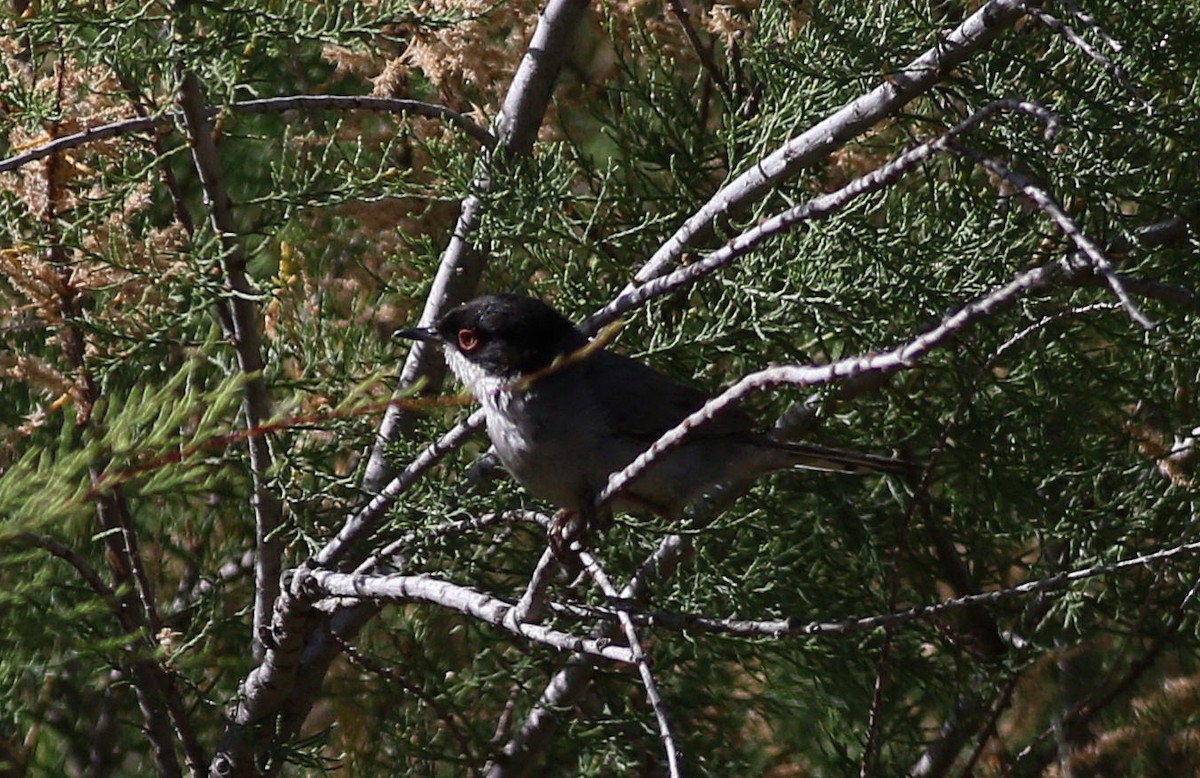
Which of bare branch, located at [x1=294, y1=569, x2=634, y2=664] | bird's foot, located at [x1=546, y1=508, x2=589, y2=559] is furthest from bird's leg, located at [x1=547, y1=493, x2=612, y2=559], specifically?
bare branch, located at [x1=294, y1=569, x2=634, y2=664]

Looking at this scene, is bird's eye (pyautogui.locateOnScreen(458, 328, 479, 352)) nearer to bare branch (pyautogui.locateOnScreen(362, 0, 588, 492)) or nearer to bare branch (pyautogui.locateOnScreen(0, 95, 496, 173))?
bare branch (pyautogui.locateOnScreen(362, 0, 588, 492))

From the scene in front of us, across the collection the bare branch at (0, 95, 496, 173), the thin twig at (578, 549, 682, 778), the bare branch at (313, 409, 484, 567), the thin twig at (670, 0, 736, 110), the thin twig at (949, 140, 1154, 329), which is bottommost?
the thin twig at (578, 549, 682, 778)

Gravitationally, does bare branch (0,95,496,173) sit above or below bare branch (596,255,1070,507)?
above

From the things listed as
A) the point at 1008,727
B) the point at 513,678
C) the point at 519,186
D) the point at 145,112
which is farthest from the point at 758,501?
the point at 145,112

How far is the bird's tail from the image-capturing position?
11.9 feet

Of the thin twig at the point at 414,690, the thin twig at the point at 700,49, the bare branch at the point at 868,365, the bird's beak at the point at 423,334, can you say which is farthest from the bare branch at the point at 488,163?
the bare branch at the point at 868,365

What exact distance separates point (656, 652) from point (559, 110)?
5.35 feet

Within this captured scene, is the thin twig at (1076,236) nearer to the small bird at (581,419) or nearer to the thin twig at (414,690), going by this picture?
the small bird at (581,419)

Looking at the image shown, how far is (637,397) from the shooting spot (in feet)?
12.4

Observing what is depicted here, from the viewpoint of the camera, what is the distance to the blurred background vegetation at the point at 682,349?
3260mm

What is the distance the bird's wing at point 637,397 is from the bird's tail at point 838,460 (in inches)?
6.4

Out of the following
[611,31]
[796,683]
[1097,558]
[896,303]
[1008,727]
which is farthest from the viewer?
[1008,727]

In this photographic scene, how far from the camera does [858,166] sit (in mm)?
4039

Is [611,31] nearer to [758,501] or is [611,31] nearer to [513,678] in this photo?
[758,501]
